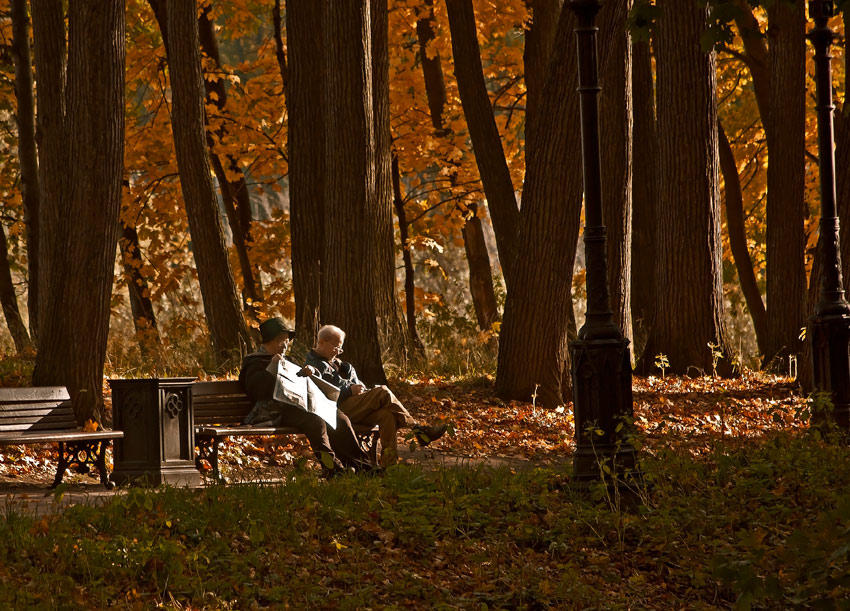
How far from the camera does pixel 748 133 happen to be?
24.9 metres

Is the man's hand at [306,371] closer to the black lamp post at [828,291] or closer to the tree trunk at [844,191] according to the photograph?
the black lamp post at [828,291]

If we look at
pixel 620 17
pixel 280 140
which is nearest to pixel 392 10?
pixel 280 140

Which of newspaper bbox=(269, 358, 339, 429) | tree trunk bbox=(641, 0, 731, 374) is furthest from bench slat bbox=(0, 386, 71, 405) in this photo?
tree trunk bbox=(641, 0, 731, 374)

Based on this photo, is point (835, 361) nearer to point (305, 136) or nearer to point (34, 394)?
point (34, 394)

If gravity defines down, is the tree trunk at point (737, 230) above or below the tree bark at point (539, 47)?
below

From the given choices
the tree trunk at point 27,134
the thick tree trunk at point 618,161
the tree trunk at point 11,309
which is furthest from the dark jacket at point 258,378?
the tree trunk at point 27,134

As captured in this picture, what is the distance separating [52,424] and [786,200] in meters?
11.2

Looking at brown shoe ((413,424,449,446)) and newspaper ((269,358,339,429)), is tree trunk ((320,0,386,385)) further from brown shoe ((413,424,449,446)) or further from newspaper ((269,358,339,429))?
brown shoe ((413,424,449,446))

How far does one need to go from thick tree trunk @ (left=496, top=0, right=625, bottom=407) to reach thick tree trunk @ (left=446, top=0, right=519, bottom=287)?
3241mm

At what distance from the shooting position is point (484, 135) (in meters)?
16.5

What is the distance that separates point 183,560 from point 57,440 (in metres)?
3.08

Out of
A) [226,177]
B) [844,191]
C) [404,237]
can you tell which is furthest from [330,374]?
[404,237]

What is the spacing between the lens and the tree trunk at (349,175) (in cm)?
1277

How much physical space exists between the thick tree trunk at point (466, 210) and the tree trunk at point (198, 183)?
21.6ft
